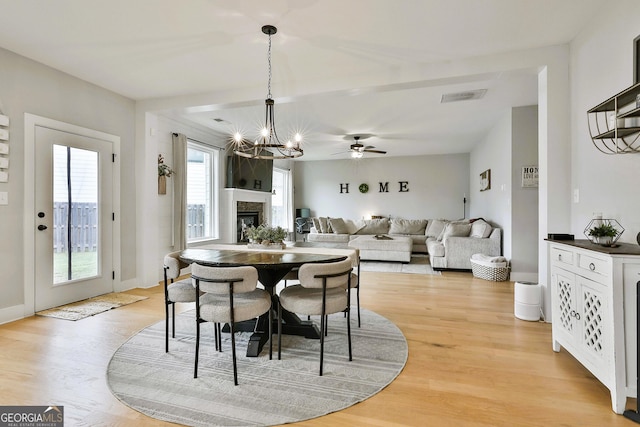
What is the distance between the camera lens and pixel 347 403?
187cm

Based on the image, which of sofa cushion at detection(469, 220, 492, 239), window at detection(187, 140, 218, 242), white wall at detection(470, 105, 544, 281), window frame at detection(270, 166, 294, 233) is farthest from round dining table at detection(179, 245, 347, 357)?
window frame at detection(270, 166, 294, 233)

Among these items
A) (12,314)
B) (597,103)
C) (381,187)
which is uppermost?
(597,103)

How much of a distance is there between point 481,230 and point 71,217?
20.2 ft

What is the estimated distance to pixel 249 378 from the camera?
7.11 feet

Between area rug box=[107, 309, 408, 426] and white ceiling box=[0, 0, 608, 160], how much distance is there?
2.65 m

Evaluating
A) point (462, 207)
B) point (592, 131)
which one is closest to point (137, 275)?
point (592, 131)

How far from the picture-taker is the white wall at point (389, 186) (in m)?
8.98

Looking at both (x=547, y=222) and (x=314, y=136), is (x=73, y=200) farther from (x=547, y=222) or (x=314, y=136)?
(x=547, y=222)

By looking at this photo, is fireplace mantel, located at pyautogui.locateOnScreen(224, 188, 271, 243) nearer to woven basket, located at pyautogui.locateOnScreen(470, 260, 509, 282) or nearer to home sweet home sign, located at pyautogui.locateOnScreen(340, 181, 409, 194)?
home sweet home sign, located at pyautogui.locateOnScreen(340, 181, 409, 194)

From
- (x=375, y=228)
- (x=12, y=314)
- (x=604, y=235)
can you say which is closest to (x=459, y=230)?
(x=375, y=228)

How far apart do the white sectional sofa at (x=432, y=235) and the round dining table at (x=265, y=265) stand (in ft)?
12.5

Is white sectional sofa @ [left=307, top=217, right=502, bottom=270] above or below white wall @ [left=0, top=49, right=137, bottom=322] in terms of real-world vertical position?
below

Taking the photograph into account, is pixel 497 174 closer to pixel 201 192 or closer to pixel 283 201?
pixel 201 192

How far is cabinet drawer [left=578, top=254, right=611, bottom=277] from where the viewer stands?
1.81m
